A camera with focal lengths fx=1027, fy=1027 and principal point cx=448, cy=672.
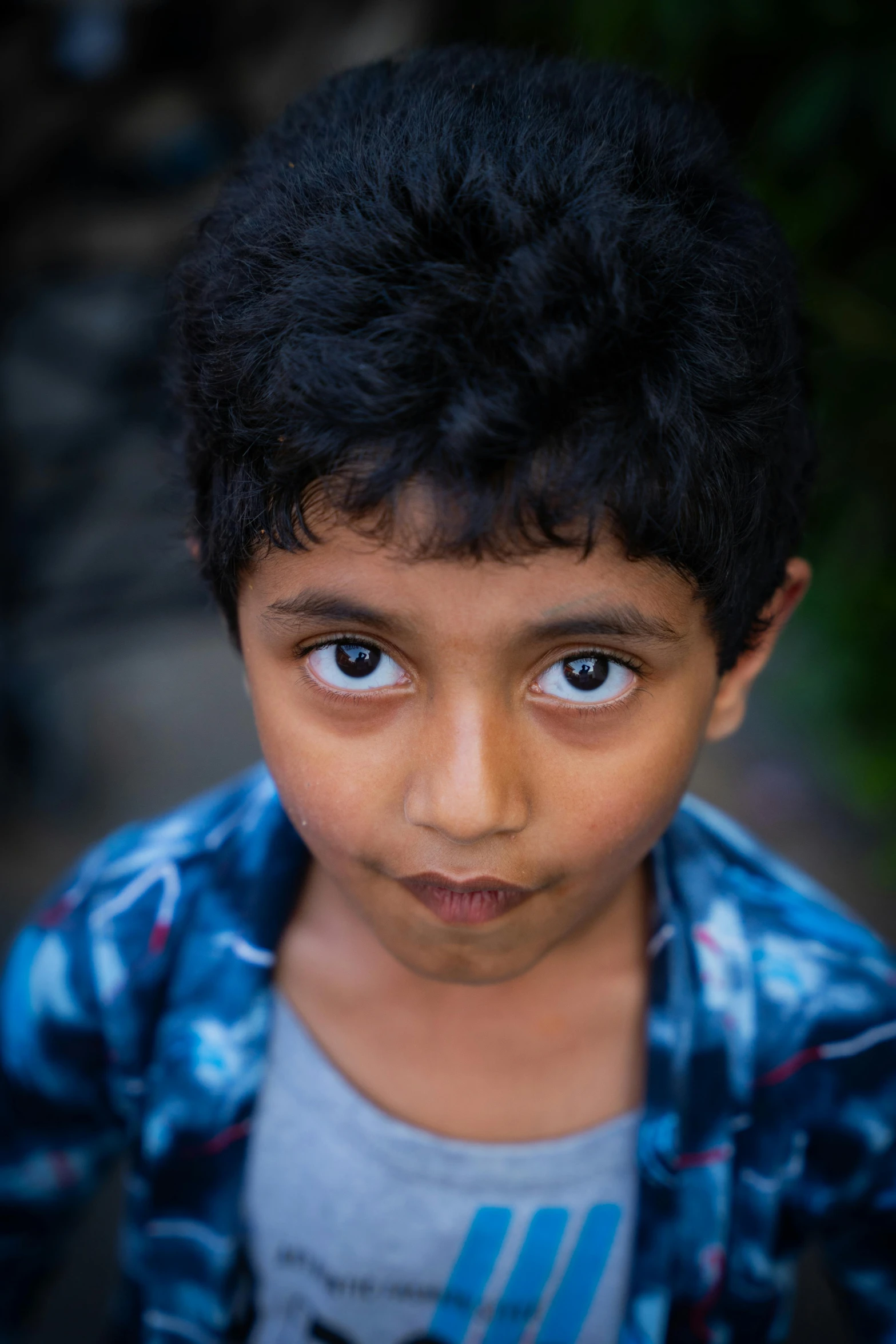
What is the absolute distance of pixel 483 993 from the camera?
3.69 ft

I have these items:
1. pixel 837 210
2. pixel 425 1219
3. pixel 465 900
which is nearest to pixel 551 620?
pixel 465 900

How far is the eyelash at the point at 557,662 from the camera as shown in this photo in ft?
2.67

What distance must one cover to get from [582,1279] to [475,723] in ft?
2.27

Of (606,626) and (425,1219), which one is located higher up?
(606,626)

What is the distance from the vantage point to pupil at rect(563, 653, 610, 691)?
2.68ft

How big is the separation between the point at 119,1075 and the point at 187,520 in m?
0.63

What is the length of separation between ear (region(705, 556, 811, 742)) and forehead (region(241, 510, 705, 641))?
227 mm

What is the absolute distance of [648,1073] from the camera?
1056mm

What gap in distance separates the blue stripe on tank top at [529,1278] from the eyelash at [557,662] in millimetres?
579

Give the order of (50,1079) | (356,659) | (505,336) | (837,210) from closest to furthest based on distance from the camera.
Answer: (505,336) → (356,659) → (50,1079) → (837,210)

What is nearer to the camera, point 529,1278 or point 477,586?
point 477,586

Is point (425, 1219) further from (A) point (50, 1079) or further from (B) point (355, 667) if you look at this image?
(B) point (355, 667)

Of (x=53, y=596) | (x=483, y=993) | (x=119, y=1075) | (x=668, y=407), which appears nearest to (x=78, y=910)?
(x=119, y=1075)

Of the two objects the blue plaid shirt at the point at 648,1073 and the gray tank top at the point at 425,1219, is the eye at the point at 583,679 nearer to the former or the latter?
the blue plaid shirt at the point at 648,1073
